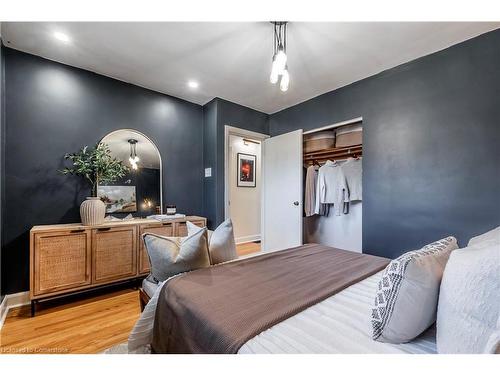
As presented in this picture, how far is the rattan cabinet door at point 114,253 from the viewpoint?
2.27 meters

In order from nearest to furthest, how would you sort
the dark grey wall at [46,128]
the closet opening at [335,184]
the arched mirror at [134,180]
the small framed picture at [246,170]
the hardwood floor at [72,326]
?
the hardwood floor at [72,326]
the dark grey wall at [46,128]
the arched mirror at [134,180]
the closet opening at [335,184]
the small framed picture at [246,170]

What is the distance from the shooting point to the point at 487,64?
1.92 m

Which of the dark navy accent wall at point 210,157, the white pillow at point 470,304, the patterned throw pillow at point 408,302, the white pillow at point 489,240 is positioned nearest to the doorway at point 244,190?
the dark navy accent wall at point 210,157

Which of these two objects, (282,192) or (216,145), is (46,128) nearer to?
(216,145)

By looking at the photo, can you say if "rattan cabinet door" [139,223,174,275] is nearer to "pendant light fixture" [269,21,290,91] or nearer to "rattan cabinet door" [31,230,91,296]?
"rattan cabinet door" [31,230,91,296]

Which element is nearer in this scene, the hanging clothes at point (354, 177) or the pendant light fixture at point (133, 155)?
the pendant light fixture at point (133, 155)

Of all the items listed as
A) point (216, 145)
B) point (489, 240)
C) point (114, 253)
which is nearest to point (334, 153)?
point (216, 145)

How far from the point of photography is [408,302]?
782mm

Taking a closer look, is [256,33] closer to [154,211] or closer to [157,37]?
[157,37]

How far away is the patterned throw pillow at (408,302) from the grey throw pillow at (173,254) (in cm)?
100

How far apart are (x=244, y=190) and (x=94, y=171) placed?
2987 mm

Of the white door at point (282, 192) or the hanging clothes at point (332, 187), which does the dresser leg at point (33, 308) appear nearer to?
the white door at point (282, 192)
